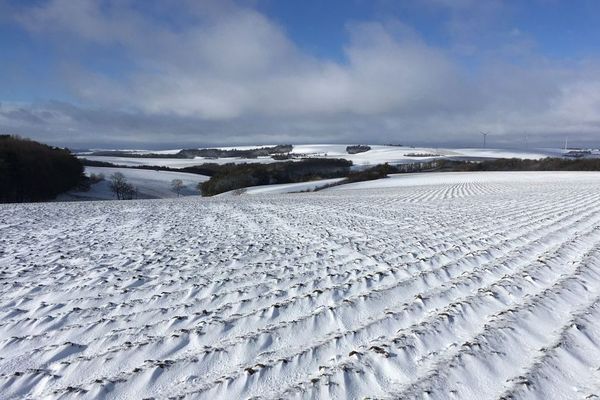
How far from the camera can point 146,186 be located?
287 feet

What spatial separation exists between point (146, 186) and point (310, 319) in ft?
297

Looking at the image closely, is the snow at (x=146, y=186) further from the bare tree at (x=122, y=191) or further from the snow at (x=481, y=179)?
the snow at (x=481, y=179)

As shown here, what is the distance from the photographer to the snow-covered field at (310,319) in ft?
12.1

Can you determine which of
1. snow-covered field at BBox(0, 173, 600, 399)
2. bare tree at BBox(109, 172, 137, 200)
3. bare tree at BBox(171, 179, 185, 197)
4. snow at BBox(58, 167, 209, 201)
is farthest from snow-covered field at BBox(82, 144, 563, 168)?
snow-covered field at BBox(0, 173, 600, 399)

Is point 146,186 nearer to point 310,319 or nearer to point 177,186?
point 177,186

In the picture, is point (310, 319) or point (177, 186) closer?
point (310, 319)

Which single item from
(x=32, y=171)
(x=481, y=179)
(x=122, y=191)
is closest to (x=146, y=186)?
(x=122, y=191)

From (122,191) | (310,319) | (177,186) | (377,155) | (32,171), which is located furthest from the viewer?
(377,155)

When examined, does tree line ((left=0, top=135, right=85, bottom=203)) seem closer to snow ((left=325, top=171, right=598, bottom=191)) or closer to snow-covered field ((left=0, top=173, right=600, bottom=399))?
snow ((left=325, top=171, right=598, bottom=191))

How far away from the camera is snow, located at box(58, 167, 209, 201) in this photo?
71950 mm

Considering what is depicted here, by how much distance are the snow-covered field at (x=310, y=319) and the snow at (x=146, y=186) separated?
6740cm

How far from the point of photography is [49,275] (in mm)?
7480

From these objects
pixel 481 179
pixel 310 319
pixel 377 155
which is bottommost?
pixel 481 179

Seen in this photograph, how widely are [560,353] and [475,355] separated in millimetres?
947
